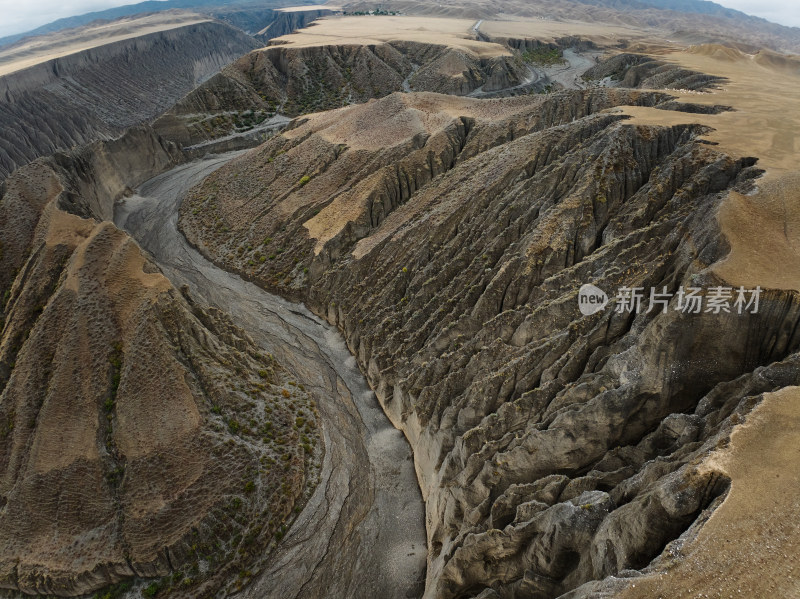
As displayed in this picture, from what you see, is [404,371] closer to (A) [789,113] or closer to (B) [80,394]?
(B) [80,394]

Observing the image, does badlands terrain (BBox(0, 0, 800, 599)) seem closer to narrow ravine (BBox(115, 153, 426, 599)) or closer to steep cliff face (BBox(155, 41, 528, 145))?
narrow ravine (BBox(115, 153, 426, 599))

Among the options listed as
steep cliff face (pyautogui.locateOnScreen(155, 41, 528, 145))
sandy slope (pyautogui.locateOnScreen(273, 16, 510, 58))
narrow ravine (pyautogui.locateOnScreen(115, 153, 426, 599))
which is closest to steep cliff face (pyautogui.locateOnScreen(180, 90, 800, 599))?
narrow ravine (pyautogui.locateOnScreen(115, 153, 426, 599))

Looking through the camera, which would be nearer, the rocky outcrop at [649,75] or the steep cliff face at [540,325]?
the steep cliff face at [540,325]

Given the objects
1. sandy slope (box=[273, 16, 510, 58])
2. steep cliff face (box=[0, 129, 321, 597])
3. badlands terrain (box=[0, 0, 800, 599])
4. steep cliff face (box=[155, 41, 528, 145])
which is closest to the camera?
badlands terrain (box=[0, 0, 800, 599])

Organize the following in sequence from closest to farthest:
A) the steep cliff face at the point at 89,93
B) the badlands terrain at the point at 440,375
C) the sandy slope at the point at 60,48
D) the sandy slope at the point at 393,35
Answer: the badlands terrain at the point at 440,375, the steep cliff face at the point at 89,93, the sandy slope at the point at 60,48, the sandy slope at the point at 393,35

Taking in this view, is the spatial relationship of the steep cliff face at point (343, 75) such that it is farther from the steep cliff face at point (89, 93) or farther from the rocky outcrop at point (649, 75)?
the steep cliff face at point (89, 93)

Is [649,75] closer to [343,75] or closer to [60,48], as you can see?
[343,75]

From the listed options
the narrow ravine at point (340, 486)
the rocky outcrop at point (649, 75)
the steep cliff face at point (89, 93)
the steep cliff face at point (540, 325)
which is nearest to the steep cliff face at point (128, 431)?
the narrow ravine at point (340, 486)

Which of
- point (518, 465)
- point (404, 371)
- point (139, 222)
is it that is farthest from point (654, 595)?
point (139, 222)
